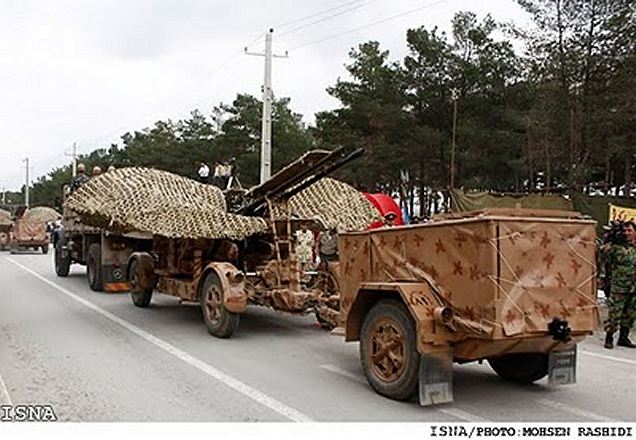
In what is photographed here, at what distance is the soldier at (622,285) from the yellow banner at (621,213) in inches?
165

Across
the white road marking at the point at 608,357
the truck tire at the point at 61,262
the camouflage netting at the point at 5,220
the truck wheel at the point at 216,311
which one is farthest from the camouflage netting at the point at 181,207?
the camouflage netting at the point at 5,220

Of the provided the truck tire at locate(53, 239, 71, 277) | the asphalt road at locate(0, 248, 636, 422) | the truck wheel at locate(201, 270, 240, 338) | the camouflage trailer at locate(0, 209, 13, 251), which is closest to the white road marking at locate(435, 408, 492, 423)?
the asphalt road at locate(0, 248, 636, 422)

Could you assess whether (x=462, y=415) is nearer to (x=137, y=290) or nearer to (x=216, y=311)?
(x=216, y=311)

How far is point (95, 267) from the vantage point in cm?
1579

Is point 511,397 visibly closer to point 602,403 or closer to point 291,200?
point 602,403

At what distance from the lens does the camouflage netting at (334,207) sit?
1070cm

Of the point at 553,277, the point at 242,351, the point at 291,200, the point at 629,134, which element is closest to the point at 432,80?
the point at 629,134

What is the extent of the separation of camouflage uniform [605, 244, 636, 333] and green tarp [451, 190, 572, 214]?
15.1 ft

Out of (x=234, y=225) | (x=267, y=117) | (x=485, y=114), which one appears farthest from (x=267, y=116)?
(x=234, y=225)

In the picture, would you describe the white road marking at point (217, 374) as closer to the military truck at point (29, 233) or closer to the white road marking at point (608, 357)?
the white road marking at point (608, 357)

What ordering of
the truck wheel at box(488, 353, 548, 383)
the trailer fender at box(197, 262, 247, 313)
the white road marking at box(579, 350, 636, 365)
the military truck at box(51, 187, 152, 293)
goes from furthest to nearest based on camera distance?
the military truck at box(51, 187, 152, 293)
the trailer fender at box(197, 262, 247, 313)
the white road marking at box(579, 350, 636, 365)
the truck wheel at box(488, 353, 548, 383)

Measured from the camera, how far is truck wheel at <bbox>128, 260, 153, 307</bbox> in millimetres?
12625

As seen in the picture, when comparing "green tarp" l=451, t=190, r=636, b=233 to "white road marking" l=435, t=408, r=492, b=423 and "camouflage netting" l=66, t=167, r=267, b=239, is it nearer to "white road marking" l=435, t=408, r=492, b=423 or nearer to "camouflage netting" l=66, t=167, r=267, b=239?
"camouflage netting" l=66, t=167, r=267, b=239

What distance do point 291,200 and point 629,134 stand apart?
12480mm
